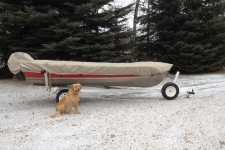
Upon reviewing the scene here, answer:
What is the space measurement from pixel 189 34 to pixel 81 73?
32.0 ft

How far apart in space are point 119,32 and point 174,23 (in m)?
4.43

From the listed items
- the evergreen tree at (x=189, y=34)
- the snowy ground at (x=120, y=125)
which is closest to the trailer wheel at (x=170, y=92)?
the snowy ground at (x=120, y=125)

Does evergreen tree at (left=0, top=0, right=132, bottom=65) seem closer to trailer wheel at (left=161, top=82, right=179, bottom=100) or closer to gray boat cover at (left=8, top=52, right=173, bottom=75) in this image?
gray boat cover at (left=8, top=52, right=173, bottom=75)

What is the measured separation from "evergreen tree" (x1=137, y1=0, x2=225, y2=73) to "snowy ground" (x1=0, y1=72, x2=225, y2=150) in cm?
704

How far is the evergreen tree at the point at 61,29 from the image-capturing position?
36.6 ft

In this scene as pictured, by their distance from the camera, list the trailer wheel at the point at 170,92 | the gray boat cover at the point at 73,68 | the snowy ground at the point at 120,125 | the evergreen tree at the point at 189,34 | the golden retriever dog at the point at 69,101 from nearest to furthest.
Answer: the snowy ground at the point at 120,125 → the golden retriever dog at the point at 69,101 → the gray boat cover at the point at 73,68 → the trailer wheel at the point at 170,92 → the evergreen tree at the point at 189,34

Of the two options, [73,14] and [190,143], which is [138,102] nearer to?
[190,143]

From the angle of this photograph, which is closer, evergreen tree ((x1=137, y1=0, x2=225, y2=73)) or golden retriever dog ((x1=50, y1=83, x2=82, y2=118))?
golden retriever dog ((x1=50, y1=83, x2=82, y2=118))

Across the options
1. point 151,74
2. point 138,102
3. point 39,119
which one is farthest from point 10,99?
point 151,74

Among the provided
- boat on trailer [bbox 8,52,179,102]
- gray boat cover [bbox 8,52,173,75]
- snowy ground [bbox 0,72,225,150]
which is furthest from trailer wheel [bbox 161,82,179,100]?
gray boat cover [bbox 8,52,173,75]

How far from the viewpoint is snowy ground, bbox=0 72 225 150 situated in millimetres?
4293

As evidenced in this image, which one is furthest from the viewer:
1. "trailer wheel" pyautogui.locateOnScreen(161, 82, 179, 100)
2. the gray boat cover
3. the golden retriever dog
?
"trailer wheel" pyautogui.locateOnScreen(161, 82, 179, 100)

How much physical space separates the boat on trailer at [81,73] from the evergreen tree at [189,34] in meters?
7.83

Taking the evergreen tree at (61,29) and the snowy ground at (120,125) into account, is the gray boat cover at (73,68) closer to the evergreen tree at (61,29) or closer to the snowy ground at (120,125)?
the snowy ground at (120,125)
